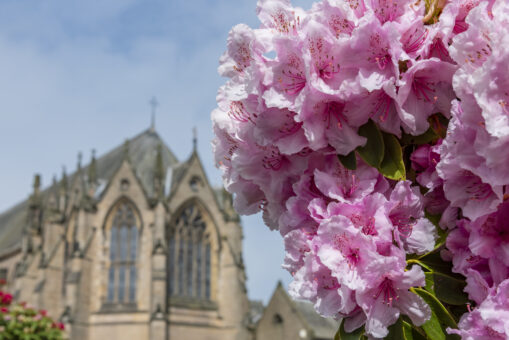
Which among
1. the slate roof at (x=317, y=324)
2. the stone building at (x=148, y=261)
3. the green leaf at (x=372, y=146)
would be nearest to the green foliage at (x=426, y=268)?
the green leaf at (x=372, y=146)

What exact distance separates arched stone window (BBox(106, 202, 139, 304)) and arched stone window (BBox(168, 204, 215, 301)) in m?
1.80

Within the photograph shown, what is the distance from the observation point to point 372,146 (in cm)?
216

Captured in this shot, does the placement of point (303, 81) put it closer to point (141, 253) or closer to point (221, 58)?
point (221, 58)

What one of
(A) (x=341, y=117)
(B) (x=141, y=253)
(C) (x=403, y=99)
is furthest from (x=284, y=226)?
(B) (x=141, y=253)

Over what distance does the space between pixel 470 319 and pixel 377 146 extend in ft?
2.04

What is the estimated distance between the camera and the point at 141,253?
31.7m

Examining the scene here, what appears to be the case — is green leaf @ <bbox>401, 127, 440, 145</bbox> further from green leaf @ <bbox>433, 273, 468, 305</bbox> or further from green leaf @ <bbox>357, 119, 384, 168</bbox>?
green leaf @ <bbox>433, 273, 468, 305</bbox>

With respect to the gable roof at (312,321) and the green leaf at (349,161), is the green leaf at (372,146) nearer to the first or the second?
the green leaf at (349,161)

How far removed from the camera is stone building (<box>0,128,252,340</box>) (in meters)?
30.8

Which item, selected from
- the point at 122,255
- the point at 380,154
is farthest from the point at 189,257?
the point at 380,154

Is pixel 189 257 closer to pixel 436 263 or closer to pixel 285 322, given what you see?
pixel 285 322

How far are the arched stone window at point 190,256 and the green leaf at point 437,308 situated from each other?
30.4 m

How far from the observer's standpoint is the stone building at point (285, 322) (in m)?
31.2

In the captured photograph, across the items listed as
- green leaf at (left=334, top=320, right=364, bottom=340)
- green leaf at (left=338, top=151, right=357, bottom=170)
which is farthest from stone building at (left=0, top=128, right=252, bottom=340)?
green leaf at (left=338, top=151, right=357, bottom=170)
